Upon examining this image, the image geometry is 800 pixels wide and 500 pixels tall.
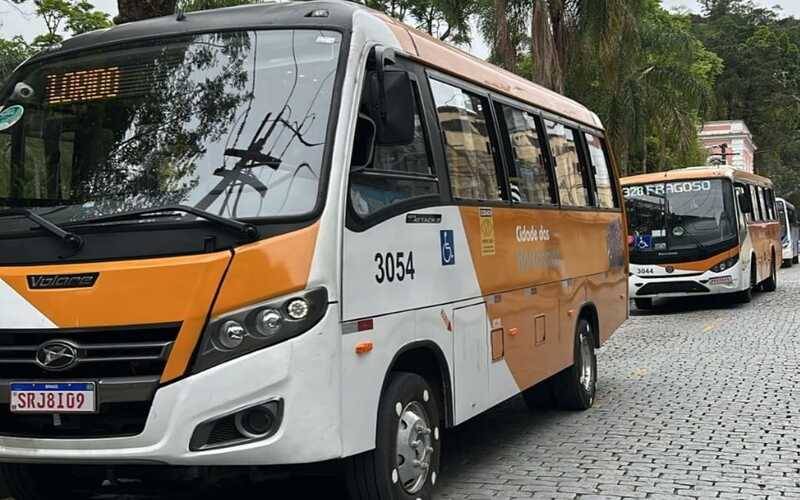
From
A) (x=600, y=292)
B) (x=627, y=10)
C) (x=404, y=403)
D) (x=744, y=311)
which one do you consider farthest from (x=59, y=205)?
(x=627, y=10)

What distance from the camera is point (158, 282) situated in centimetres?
430

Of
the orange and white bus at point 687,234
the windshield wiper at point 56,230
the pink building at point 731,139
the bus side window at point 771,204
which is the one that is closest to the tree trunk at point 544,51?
the orange and white bus at point 687,234

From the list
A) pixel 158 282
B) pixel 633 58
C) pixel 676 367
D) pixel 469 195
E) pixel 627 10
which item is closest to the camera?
pixel 158 282

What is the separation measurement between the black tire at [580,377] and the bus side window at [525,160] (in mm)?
1484

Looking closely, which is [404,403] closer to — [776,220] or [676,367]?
[676,367]

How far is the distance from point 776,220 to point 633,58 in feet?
23.4

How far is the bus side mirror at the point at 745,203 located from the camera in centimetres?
2003

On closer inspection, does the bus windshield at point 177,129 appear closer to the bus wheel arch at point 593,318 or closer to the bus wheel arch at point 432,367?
the bus wheel arch at point 432,367

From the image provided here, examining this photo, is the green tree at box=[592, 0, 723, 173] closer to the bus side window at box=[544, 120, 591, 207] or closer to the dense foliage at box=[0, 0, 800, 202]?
the dense foliage at box=[0, 0, 800, 202]

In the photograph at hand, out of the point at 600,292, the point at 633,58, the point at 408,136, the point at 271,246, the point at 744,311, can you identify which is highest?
the point at 633,58

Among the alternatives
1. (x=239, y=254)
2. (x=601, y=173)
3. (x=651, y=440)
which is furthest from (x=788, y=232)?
(x=239, y=254)

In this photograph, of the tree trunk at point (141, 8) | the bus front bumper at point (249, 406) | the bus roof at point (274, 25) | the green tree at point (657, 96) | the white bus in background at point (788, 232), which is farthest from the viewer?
the white bus in background at point (788, 232)

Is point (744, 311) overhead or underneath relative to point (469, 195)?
underneath

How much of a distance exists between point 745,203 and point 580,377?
13.1 meters
